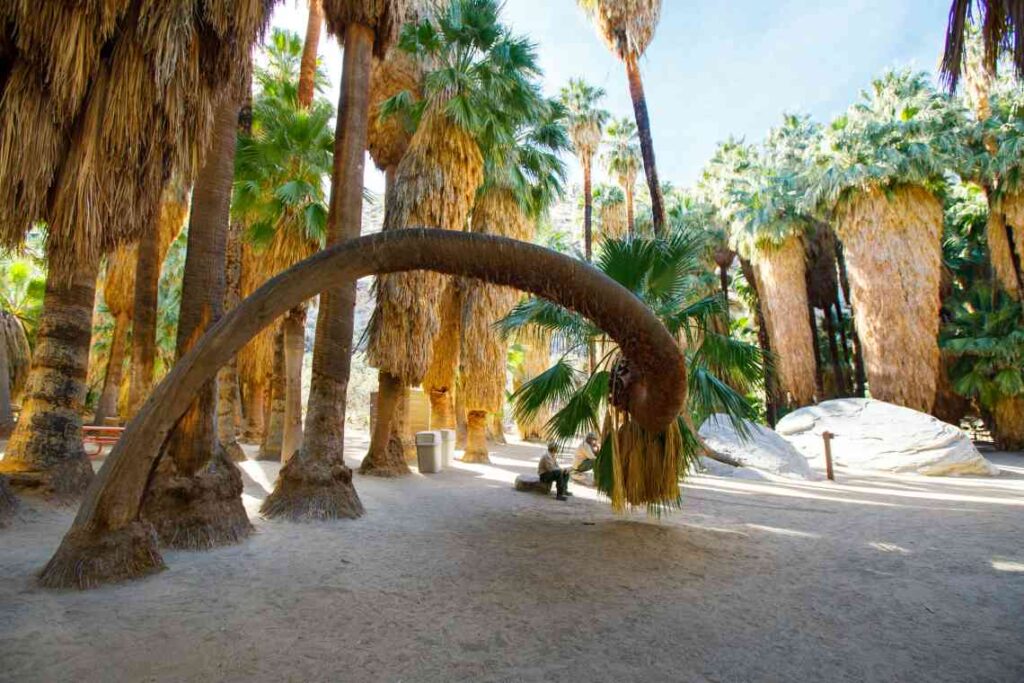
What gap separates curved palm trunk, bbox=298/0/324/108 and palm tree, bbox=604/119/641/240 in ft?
64.1

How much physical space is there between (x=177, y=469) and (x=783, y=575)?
6.63 meters

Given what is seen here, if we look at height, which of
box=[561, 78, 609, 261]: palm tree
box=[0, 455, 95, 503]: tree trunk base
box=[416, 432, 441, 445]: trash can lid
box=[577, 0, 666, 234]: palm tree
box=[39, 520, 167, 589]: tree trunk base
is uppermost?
box=[561, 78, 609, 261]: palm tree

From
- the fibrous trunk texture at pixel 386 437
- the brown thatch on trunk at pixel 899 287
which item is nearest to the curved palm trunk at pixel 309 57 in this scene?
the fibrous trunk texture at pixel 386 437

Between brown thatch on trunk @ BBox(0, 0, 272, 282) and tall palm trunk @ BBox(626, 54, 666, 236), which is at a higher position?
tall palm trunk @ BBox(626, 54, 666, 236)

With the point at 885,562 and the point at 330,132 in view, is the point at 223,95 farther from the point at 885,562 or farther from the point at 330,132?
the point at 885,562

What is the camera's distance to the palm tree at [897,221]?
20812mm

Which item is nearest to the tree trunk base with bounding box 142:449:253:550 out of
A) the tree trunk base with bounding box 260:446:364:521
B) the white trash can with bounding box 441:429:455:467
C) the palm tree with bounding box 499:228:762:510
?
the tree trunk base with bounding box 260:446:364:521

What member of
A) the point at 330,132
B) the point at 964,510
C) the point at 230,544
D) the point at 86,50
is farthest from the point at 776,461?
the point at 86,50

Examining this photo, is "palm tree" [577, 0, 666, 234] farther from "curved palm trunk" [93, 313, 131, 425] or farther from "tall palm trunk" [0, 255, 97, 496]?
"curved palm trunk" [93, 313, 131, 425]

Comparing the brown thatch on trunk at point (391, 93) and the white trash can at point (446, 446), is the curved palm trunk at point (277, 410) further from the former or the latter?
the brown thatch on trunk at point (391, 93)

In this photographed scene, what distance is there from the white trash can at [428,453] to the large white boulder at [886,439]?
38.7ft

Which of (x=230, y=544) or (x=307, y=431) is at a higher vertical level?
(x=307, y=431)

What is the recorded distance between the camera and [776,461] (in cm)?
1378

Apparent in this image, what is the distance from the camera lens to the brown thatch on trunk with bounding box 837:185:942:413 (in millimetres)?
20906
